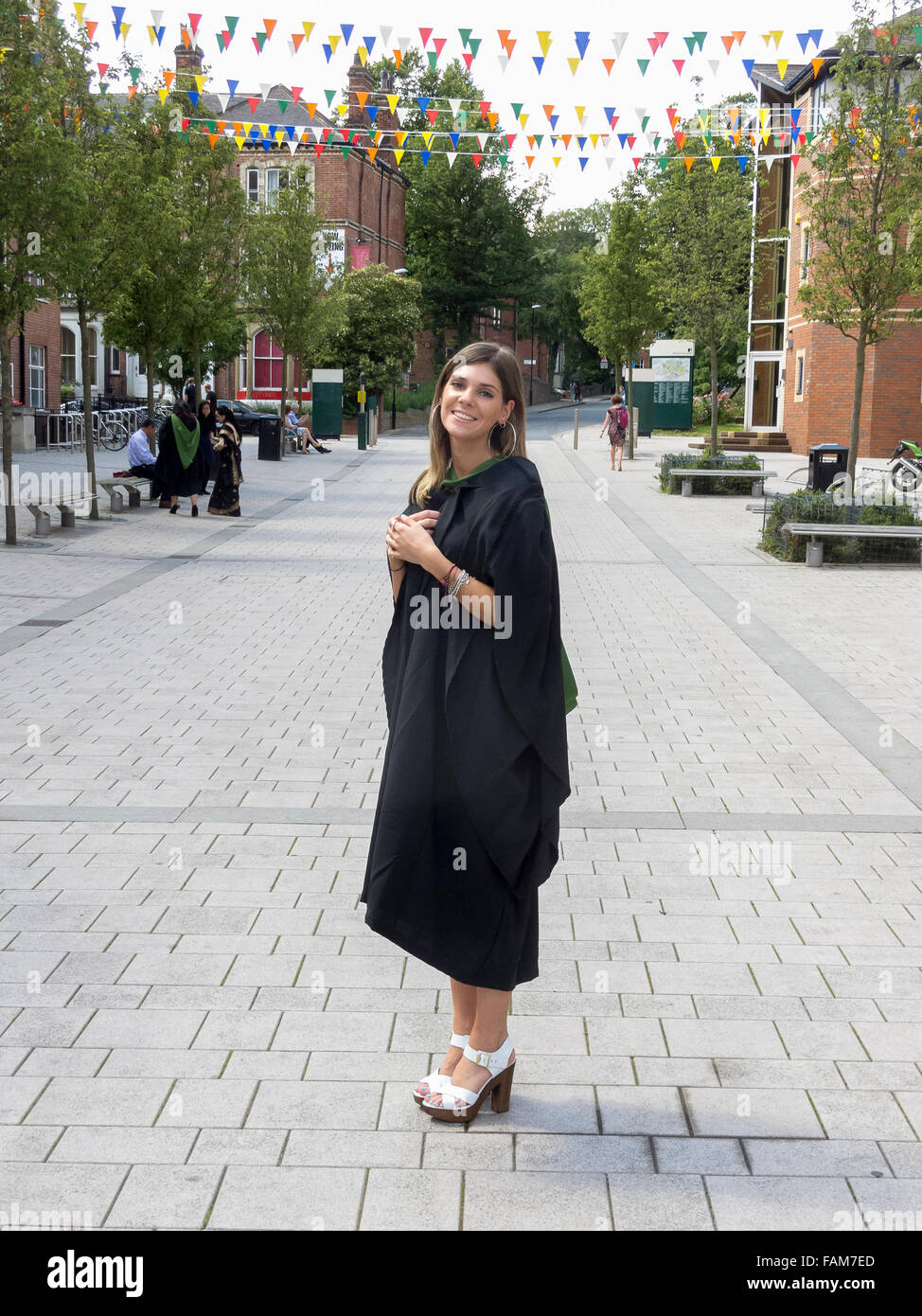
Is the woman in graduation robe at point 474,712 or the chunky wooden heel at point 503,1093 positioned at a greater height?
the woman in graduation robe at point 474,712

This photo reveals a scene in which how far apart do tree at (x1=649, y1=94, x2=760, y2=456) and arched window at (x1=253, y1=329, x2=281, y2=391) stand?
35059 millimetres

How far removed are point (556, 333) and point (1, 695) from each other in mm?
89283

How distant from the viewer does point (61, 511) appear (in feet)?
60.0

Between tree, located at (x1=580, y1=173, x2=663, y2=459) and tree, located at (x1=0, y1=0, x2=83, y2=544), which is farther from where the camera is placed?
tree, located at (x1=580, y1=173, x2=663, y2=459)

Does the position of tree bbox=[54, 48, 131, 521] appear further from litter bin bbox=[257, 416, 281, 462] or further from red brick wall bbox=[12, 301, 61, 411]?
red brick wall bbox=[12, 301, 61, 411]

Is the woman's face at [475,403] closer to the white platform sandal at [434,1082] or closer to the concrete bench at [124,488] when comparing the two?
the white platform sandal at [434,1082]

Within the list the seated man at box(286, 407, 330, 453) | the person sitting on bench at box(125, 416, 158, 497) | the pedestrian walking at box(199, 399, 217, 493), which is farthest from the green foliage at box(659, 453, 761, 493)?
the seated man at box(286, 407, 330, 453)

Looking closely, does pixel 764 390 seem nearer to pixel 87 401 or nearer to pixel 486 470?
pixel 87 401

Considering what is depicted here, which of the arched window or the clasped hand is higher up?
the arched window

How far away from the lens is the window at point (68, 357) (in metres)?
43.4

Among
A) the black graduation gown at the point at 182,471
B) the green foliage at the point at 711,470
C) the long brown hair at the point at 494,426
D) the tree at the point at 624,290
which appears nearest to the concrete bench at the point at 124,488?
the black graduation gown at the point at 182,471

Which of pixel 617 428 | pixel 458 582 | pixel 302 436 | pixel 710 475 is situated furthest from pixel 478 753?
pixel 302 436

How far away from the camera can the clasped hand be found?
3.32 metres

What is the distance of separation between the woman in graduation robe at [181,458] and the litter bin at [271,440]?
514 inches
